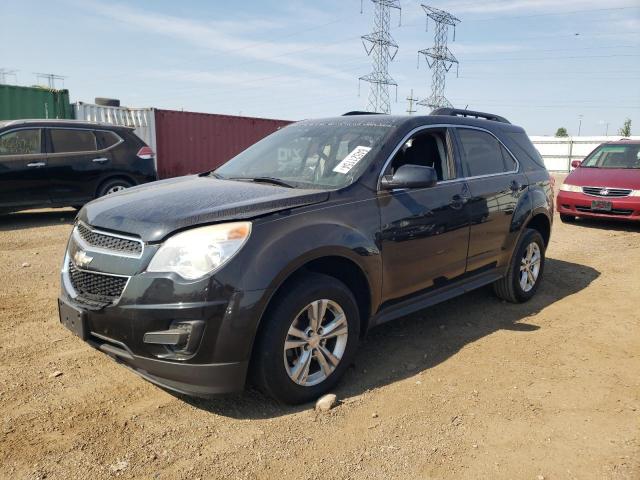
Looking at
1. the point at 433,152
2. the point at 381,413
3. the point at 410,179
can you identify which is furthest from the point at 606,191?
the point at 381,413

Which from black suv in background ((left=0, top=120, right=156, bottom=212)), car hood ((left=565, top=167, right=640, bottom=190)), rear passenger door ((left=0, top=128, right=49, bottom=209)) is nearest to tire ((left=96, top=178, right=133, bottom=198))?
black suv in background ((left=0, top=120, right=156, bottom=212))

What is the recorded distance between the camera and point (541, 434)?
114 inches

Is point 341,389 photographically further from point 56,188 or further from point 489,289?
point 56,188

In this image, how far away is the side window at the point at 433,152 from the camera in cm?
407

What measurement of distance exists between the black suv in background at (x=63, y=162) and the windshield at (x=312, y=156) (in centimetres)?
566

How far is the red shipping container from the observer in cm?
1509

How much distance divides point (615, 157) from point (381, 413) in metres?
9.75

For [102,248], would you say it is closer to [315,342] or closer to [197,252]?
[197,252]

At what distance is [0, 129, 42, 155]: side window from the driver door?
7.11 meters

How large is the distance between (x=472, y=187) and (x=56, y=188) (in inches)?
284

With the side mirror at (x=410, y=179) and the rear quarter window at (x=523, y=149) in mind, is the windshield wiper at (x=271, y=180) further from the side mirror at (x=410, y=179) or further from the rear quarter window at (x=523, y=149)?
the rear quarter window at (x=523, y=149)

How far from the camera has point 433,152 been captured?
13.9 feet

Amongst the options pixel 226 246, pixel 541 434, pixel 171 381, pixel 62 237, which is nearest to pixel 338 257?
pixel 226 246

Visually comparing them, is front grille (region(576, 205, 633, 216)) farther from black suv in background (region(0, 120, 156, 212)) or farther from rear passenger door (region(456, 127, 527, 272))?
black suv in background (region(0, 120, 156, 212))
